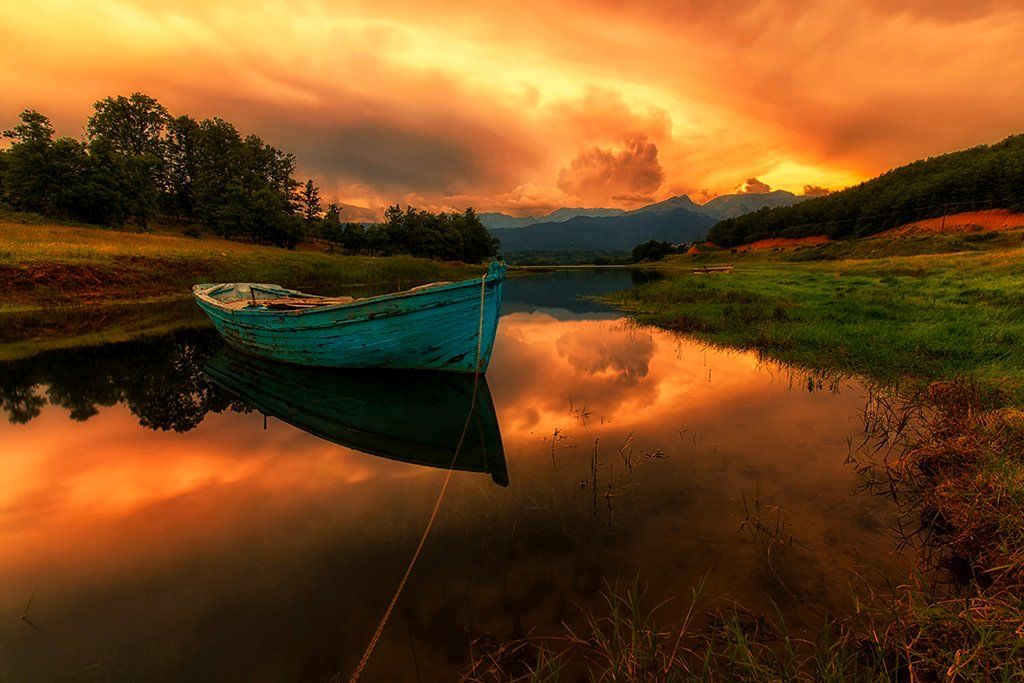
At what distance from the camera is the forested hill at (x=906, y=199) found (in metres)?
69.9

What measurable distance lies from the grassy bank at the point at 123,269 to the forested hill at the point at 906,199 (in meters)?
95.9

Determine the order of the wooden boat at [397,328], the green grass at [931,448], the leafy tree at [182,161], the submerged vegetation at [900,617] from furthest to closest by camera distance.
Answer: the leafy tree at [182,161] → the wooden boat at [397,328] → the green grass at [931,448] → the submerged vegetation at [900,617]

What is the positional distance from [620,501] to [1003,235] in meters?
70.2

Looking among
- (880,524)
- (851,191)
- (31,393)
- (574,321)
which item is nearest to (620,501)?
(880,524)

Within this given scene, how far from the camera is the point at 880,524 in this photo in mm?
5359

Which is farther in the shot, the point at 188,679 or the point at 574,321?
the point at 574,321

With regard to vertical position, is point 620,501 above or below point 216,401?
above

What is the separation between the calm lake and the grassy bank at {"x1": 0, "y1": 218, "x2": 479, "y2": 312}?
2103cm

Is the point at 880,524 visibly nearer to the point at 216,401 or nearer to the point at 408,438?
the point at 408,438

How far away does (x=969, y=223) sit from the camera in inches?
2518

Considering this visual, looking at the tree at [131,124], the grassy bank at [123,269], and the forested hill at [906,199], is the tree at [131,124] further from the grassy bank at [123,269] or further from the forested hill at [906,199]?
the forested hill at [906,199]

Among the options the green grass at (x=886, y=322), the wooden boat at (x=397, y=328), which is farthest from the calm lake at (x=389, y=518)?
the green grass at (x=886, y=322)

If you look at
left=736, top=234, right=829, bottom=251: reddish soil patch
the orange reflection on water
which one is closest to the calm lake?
the orange reflection on water

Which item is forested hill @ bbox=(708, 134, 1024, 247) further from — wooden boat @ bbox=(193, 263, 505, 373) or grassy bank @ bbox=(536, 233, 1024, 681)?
wooden boat @ bbox=(193, 263, 505, 373)
